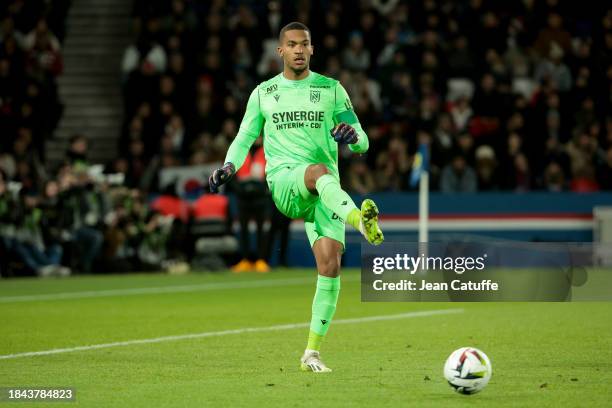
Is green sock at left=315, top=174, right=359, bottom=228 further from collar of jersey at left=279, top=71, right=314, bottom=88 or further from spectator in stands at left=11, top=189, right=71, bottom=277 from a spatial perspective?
spectator in stands at left=11, top=189, right=71, bottom=277

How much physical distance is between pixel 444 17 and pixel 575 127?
3.53 metres

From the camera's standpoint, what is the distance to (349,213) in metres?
8.88

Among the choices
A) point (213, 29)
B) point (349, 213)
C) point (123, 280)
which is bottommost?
point (123, 280)

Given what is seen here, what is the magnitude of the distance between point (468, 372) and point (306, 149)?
229 cm

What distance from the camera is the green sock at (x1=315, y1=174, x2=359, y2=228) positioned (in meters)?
8.94

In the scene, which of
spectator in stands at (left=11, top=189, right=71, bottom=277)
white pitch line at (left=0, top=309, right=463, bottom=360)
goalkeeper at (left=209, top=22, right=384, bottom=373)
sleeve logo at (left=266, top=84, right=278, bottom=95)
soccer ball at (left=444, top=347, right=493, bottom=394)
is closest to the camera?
soccer ball at (left=444, top=347, right=493, bottom=394)

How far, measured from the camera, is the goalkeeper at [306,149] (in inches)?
370

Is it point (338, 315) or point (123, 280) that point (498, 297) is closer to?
point (338, 315)

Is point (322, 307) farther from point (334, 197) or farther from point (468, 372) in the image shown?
point (468, 372)

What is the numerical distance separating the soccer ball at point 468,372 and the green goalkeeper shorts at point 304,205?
1627mm

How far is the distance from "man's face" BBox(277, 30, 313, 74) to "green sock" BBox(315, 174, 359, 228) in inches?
36.0

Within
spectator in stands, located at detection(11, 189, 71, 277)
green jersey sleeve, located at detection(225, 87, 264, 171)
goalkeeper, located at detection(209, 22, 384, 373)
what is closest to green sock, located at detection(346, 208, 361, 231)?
goalkeeper, located at detection(209, 22, 384, 373)

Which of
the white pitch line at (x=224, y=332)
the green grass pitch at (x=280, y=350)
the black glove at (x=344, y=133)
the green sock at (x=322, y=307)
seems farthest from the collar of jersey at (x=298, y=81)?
the white pitch line at (x=224, y=332)

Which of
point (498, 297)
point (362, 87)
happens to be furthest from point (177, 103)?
point (498, 297)
